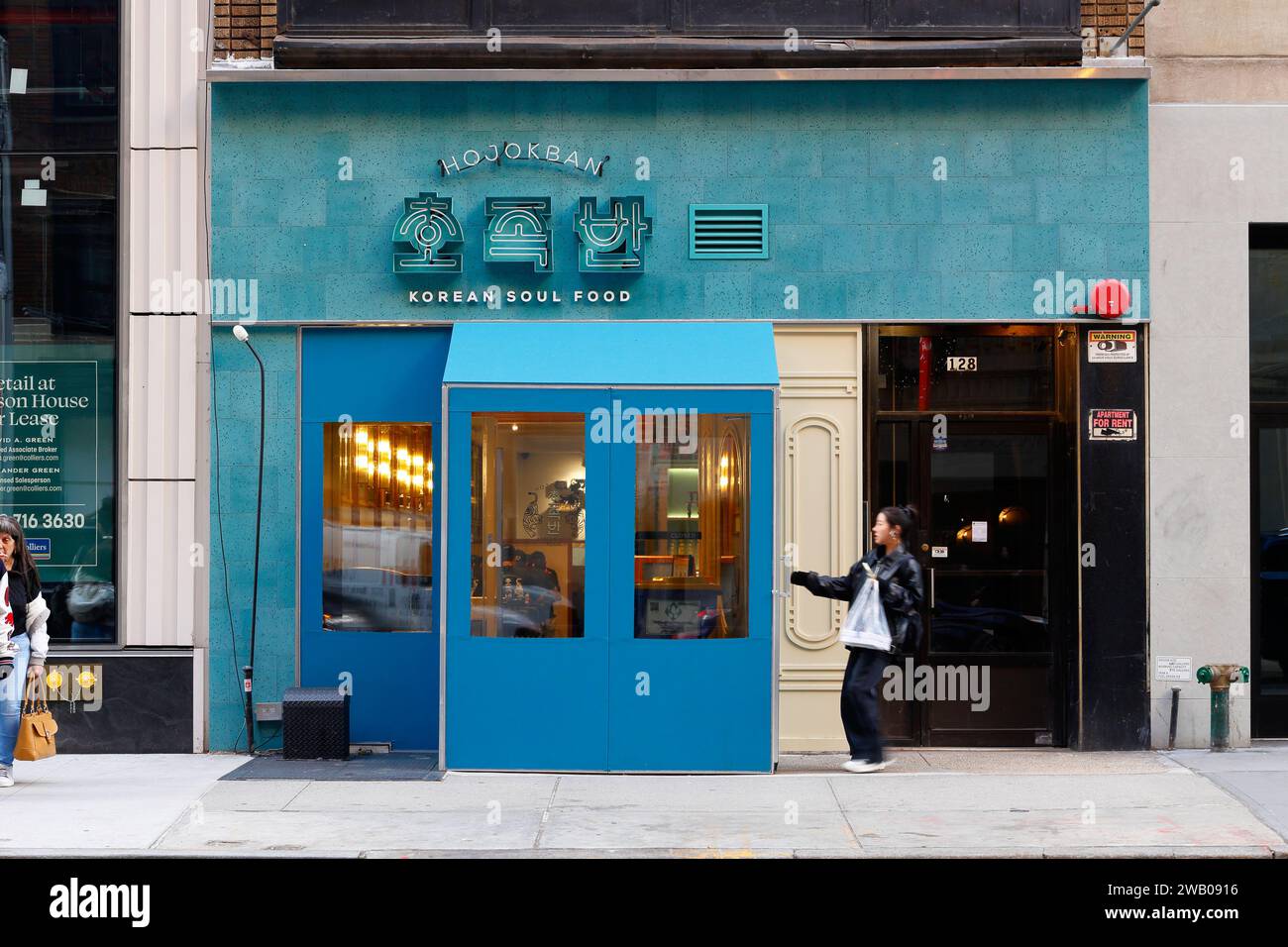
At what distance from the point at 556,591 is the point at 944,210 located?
4.32 meters

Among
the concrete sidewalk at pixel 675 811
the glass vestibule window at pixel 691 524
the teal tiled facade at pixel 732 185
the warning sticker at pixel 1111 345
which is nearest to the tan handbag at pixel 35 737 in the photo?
the concrete sidewalk at pixel 675 811

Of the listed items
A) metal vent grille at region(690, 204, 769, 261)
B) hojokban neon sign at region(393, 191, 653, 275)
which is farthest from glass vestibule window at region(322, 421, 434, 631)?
metal vent grille at region(690, 204, 769, 261)

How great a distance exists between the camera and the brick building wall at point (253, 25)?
11.4 metres

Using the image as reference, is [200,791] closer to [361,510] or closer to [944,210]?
[361,510]

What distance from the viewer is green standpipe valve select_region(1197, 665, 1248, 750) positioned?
11.0 m

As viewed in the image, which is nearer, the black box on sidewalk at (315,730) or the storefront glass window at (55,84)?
the black box on sidewalk at (315,730)

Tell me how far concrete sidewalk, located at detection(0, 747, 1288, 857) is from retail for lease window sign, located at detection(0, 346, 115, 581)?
1653 mm

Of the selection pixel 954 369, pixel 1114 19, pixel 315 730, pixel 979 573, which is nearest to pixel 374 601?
pixel 315 730

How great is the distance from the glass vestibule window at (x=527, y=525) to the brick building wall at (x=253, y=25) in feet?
12.1

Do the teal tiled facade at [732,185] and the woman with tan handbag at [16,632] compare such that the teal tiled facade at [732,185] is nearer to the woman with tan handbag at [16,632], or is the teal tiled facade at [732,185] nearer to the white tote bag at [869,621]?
the white tote bag at [869,621]

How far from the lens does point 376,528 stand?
37.2 feet

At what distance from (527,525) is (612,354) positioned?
4.75 feet

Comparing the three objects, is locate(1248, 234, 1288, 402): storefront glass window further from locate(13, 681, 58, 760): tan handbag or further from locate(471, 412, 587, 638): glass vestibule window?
locate(13, 681, 58, 760): tan handbag

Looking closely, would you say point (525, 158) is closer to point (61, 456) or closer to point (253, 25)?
point (253, 25)
